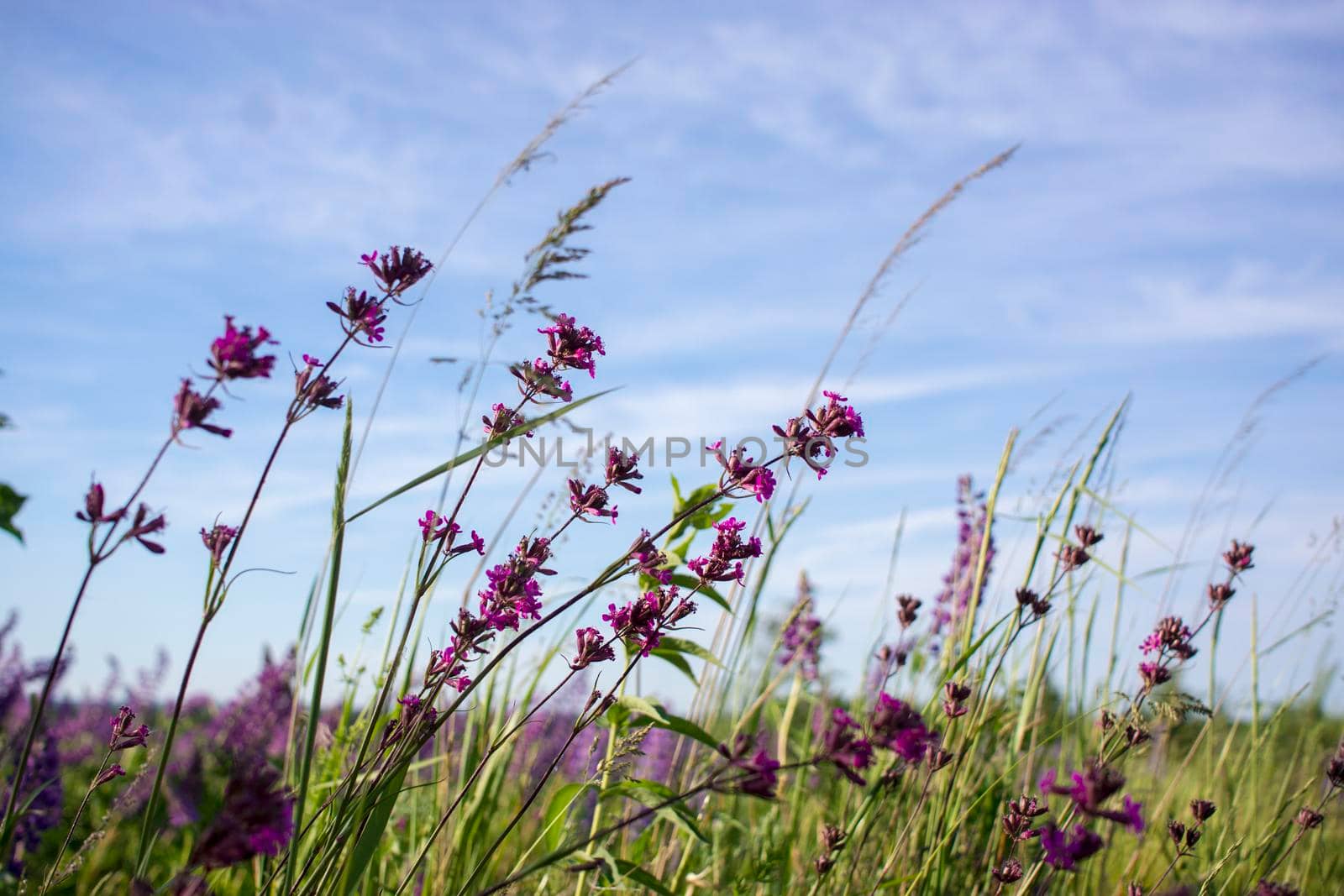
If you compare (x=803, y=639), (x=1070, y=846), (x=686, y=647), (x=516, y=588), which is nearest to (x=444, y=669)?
(x=516, y=588)

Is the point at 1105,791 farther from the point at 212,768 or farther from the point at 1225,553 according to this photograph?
the point at 212,768

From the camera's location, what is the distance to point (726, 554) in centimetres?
219

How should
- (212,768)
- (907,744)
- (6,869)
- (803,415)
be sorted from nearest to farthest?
(907,744) → (803,415) → (6,869) → (212,768)

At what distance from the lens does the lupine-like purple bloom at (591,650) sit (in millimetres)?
2184

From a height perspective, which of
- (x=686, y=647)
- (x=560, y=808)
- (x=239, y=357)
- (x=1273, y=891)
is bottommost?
(x=560, y=808)

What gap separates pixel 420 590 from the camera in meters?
2.01

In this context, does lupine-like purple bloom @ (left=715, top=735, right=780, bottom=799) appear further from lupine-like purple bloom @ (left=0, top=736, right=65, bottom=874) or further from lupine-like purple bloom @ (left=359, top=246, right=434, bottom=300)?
lupine-like purple bloom @ (left=0, top=736, right=65, bottom=874)

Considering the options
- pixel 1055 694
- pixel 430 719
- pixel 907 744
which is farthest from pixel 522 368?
pixel 1055 694

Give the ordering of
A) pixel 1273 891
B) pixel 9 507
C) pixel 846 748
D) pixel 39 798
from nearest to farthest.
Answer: pixel 846 748 < pixel 9 507 < pixel 1273 891 < pixel 39 798

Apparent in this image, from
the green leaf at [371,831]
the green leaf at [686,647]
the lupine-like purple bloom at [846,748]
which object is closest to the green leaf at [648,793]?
the green leaf at [686,647]

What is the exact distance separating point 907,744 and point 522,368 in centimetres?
119

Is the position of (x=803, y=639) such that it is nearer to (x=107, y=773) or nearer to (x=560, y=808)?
(x=560, y=808)

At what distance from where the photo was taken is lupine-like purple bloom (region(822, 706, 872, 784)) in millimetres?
1536

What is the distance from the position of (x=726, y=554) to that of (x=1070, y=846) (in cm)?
88
